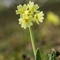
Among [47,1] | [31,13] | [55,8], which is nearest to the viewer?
[31,13]

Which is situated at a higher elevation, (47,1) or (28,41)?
(47,1)

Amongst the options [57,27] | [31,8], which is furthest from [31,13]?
[57,27]

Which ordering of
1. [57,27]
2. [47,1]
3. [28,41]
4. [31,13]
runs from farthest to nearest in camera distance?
[47,1], [57,27], [28,41], [31,13]

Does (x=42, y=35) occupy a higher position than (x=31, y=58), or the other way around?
(x=42, y=35)

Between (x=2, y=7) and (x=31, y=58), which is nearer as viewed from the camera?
(x=31, y=58)

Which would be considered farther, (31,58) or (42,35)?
(42,35)

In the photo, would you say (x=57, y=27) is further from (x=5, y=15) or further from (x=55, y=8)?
(x=5, y=15)

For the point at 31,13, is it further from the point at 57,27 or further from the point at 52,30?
the point at 57,27

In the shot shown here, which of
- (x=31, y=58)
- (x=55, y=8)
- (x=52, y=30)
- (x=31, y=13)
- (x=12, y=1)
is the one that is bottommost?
(x=31, y=58)

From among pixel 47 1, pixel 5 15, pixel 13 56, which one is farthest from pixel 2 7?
pixel 13 56
